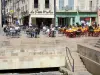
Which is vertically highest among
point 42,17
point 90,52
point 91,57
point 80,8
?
point 80,8

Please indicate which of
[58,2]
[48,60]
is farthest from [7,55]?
[58,2]

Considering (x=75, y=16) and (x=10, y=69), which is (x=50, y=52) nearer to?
(x=10, y=69)

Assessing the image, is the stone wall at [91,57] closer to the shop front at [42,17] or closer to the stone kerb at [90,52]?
the stone kerb at [90,52]

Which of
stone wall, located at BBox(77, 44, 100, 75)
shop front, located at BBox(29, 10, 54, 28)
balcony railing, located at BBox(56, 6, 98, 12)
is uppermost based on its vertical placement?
balcony railing, located at BBox(56, 6, 98, 12)

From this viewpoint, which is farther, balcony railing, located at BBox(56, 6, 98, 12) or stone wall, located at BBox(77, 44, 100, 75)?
balcony railing, located at BBox(56, 6, 98, 12)

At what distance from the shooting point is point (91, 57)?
17.1m

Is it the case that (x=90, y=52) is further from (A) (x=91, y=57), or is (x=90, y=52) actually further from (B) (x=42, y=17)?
(B) (x=42, y=17)

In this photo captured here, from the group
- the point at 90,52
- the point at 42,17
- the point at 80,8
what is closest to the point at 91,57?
the point at 90,52

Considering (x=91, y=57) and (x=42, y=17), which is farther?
(x=42, y=17)

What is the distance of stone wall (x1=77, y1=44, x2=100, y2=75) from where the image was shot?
1586 centimetres

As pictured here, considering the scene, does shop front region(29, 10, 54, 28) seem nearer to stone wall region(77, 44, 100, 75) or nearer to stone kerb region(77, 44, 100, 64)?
stone kerb region(77, 44, 100, 64)

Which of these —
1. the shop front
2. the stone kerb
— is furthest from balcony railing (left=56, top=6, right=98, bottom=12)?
the stone kerb

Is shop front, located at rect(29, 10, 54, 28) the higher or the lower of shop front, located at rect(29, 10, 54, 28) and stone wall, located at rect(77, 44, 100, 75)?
the higher

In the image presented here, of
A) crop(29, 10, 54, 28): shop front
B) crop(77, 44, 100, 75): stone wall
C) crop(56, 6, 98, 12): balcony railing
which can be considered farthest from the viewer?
crop(56, 6, 98, 12): balcony railing
